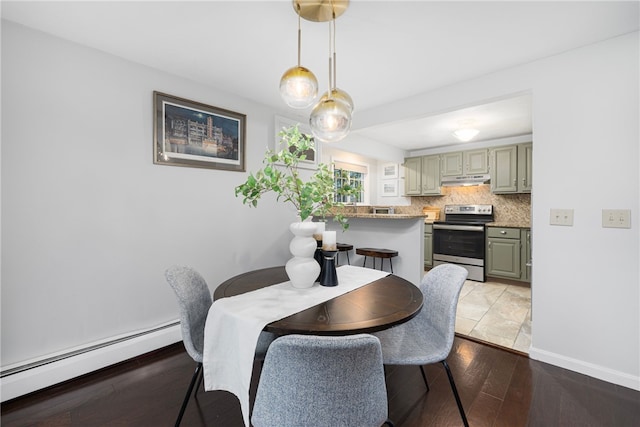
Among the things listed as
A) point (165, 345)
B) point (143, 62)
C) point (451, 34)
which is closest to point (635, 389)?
point (451, 34)

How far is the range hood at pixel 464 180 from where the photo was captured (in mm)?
4572

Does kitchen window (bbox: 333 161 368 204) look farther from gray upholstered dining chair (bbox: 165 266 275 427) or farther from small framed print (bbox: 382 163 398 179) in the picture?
gray upholstered dining chair (bbox: 165 266 275 427)

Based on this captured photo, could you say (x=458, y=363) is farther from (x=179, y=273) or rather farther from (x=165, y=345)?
(x=165, y=345)

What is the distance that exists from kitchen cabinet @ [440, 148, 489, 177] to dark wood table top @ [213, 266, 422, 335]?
3.79 m

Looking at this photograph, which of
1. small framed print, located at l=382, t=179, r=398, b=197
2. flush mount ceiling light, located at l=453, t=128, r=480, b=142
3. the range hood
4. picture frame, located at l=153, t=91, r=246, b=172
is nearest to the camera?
picture frame, located at l=153, t=91, r=246, b=172

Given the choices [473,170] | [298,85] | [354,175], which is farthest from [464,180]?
[298,85]

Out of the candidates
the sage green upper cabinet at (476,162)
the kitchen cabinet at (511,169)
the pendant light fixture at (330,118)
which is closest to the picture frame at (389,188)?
the sage green upper cabinet at (476,162)

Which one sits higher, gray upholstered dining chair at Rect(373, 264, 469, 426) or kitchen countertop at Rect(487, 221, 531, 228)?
kitchen countertop at Rect(487, 221, 531, 228)

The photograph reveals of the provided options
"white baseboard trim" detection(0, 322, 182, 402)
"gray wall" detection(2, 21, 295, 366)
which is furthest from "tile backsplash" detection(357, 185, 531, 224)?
"white baseboard trim" detection(0, 322, 182, 402)

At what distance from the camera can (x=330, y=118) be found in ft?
5.17

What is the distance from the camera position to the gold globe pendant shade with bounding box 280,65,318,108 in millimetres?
1518

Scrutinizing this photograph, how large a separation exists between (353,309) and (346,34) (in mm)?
1726

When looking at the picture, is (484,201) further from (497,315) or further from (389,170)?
(497,315)

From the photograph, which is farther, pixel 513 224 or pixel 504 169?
pixel 504 169
